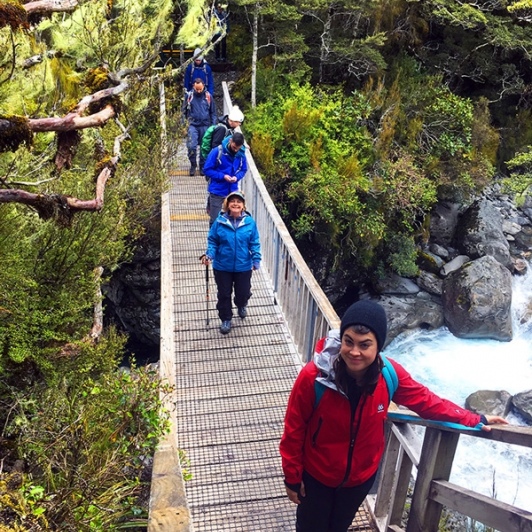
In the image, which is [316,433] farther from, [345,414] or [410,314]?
[410,314]

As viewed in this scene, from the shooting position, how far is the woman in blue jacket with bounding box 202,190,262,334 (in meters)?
5.04

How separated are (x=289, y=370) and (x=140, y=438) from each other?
1842 mm

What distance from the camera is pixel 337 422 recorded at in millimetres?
2604

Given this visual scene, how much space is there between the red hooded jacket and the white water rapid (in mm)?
7868

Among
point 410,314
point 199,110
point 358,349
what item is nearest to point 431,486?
point 358,349

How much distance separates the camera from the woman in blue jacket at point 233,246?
504 centimetres

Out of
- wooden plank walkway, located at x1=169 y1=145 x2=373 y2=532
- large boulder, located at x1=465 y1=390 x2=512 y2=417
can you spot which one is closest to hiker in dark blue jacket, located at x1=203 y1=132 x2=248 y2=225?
wooden plank walkway, located at x1=169 y1=145 x2=373 y2=532

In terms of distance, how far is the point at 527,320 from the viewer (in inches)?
535

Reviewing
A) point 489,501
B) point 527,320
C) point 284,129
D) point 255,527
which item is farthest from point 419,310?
point 489,501

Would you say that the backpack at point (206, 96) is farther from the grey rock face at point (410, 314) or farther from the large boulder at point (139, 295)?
the grey rock face at point (410, 314)

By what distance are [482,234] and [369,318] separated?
13.2 meters

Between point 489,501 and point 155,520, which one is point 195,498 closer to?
point 155,520

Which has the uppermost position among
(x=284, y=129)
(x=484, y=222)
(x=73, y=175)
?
(x=73, y=175)

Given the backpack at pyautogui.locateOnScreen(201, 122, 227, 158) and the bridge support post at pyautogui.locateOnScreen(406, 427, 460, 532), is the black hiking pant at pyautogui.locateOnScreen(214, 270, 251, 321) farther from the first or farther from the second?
the bridge support post at pyautogui.locateOnScreen(406, 427, 460, 532)
